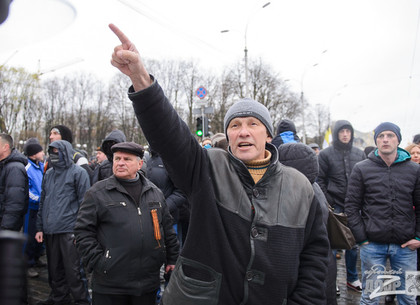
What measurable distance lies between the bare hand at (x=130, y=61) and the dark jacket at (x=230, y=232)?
0.18m

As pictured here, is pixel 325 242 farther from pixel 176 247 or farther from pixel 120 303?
→ pixel 120 303

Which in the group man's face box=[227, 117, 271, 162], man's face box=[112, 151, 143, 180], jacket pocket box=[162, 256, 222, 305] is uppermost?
man's face box=[227, 117, 271, 162]

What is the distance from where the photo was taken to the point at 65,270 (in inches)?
164

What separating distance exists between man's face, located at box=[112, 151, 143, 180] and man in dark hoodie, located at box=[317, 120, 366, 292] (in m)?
3.33

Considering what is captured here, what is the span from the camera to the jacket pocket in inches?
64.2

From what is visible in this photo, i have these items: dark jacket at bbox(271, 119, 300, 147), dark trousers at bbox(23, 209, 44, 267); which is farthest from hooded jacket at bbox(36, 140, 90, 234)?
dark jacket at bbox(271, 119, 300, 147)

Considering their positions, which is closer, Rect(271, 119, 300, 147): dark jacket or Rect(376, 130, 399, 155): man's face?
Rect(376, 130, 399, 155): man's face

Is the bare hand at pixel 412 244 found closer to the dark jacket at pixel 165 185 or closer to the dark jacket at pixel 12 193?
the dark jacket at pixel 165 185

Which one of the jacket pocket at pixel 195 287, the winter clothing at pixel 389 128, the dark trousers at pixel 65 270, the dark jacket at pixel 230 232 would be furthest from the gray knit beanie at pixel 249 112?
the dark trousers at pixel 65 270

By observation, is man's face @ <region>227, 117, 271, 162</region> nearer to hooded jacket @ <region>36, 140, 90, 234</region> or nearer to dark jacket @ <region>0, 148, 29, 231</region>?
hooded jacket @ <region>36, 140, 90, 234</region>

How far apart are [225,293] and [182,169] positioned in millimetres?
696

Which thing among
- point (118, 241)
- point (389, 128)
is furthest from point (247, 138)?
point (389, 128)

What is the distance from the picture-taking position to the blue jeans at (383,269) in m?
3.55

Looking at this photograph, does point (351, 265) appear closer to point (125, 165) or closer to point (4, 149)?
point (125, 165)
